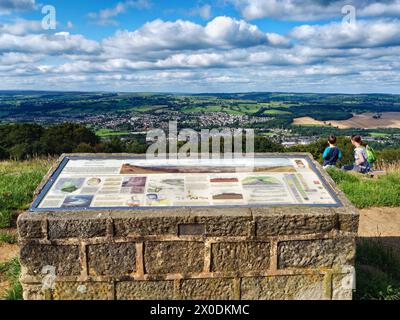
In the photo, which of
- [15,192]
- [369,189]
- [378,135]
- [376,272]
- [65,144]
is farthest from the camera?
[378,135]

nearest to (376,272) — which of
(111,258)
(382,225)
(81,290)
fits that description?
(382,225)

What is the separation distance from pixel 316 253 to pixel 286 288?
0.39 metres

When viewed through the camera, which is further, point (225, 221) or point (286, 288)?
point (286, 288)

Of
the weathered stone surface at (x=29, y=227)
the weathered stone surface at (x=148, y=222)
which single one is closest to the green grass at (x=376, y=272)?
the weathered stone surface at (x=148, y=222)

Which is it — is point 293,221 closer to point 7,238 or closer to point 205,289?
point 205,289

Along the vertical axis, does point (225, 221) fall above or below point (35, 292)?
above

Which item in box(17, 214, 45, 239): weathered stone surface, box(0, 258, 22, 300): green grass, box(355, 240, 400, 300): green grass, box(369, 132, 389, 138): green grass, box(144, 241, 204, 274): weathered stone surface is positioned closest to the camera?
box(17, 214, 45, 239): weathered stone surface

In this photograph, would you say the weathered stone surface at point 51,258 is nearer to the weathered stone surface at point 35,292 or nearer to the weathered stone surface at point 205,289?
the weathered stone surface at point 35,292

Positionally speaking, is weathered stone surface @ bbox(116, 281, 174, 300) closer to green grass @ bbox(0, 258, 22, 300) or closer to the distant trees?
green grass @ bbox(0, 258, 22, 300)

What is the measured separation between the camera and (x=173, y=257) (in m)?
3.25

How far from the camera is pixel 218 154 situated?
444 cm

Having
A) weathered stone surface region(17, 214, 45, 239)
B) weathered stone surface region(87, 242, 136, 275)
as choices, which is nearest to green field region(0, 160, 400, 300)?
weathered stone surface region(17, 214, 45, 239)

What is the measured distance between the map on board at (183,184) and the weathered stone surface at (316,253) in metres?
0.34

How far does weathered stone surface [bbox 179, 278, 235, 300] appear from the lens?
3.30 metres
